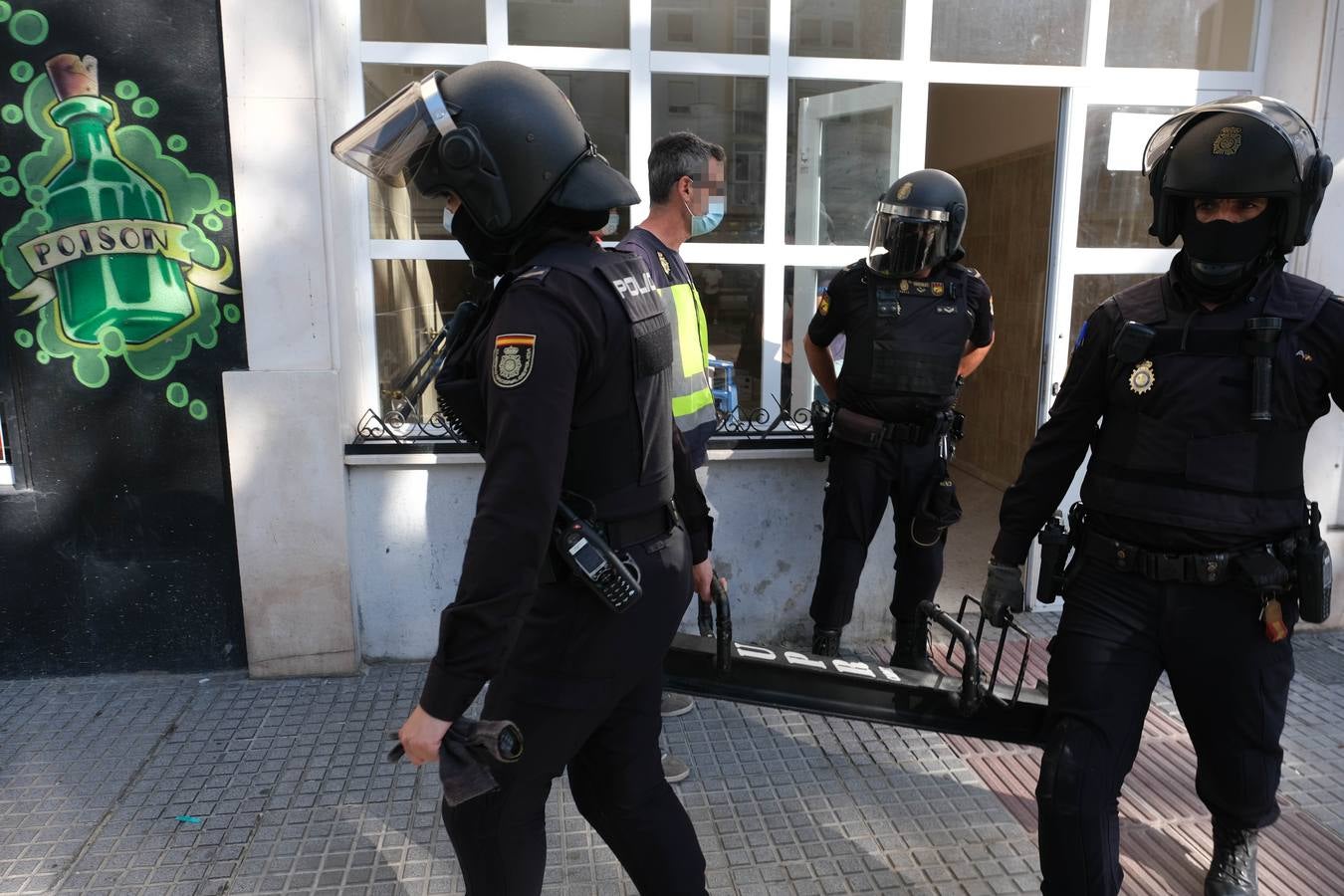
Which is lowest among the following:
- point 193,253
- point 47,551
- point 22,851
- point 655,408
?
point 22,851

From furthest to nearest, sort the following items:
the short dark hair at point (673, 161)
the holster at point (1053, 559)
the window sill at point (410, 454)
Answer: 1. the window sill at point (410, 454)
2. the short dark hair at point (673, 161)
3. the holster at point (1053, 559)

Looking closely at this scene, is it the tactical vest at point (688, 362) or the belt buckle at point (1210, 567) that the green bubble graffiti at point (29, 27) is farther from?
the belt buckle at point (1210, 567)

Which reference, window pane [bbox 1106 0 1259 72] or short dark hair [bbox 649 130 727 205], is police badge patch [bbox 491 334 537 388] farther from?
window pane [bbox 1106 0 1259 72]

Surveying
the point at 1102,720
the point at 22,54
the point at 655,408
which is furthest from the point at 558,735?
the point at 22,54

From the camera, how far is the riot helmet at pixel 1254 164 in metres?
2.18

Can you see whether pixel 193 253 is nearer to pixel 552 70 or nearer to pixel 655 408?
pixel 552 70

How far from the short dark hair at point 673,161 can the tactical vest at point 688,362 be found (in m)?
0.39

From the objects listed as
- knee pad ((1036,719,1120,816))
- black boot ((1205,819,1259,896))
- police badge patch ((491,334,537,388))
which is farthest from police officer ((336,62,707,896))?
black boot ((1205,819,1259,896))

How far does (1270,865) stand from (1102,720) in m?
1.18

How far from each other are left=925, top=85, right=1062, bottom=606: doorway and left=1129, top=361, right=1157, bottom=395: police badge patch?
10.5ft

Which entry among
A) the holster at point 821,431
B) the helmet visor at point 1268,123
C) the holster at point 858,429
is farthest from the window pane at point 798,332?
the helmet visor at point 1268,123

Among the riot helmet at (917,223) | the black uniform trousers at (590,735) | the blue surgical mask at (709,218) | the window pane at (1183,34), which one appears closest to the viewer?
the black uniform trousers at (590,735)

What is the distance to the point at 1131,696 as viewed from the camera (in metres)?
2.28

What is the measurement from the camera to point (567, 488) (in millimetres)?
1846
